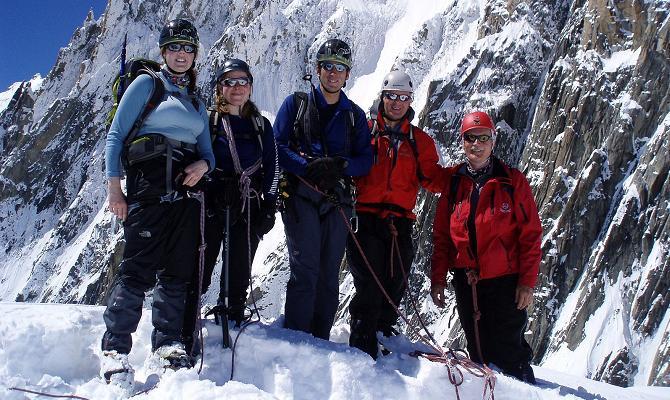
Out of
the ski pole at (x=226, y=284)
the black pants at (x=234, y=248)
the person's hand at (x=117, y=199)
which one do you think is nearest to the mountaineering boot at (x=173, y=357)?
the ski pole at (x=226, y=284)

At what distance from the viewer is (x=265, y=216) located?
225 inches

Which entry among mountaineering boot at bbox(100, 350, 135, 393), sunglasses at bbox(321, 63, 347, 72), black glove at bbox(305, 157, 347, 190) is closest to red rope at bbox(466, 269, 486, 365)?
black glove at bbox(305, 157, 347, 190)

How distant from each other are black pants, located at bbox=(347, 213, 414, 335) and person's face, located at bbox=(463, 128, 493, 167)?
1.03 meters

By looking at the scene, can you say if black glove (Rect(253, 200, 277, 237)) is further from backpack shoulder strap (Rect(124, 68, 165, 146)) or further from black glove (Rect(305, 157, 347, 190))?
backpack shoulder strap (Rect(124, 68, 165, 146))

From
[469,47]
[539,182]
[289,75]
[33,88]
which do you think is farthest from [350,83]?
[33,88]

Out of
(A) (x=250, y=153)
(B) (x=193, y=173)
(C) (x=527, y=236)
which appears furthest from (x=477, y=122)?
(B) (x=193, y=173)

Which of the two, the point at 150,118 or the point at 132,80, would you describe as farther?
the point at 132,80

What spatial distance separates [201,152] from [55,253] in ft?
458

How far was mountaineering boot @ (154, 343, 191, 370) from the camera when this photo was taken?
4535 millimetres

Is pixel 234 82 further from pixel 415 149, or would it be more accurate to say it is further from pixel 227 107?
pixel 415 149

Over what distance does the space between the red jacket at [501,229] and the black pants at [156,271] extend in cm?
282

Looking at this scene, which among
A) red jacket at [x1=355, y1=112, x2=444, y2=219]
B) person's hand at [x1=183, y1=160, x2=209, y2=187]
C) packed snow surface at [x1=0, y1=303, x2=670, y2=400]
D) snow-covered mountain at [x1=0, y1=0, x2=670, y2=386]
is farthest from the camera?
snow-covered mountain at [x1=0, y1=0, x2=670, y2=386]

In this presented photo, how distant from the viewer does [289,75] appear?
4102 inches

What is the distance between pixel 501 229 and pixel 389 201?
1.24 meters
